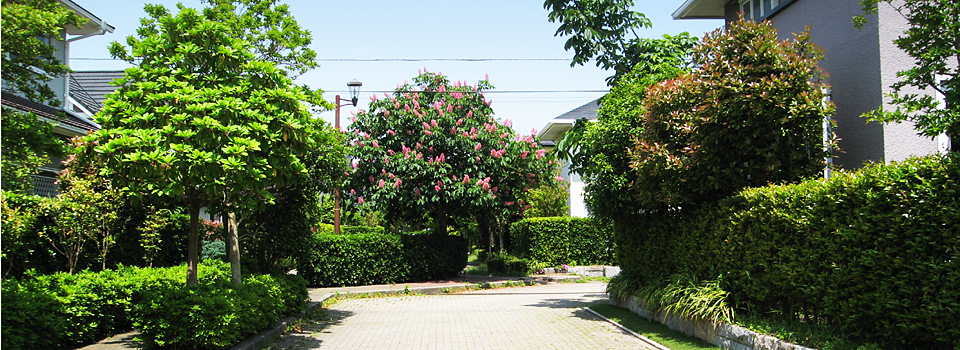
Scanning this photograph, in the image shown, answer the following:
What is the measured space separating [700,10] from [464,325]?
859cm

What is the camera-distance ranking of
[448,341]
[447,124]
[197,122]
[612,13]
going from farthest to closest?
[447,124] < [612,13] < [448,341] < [197,122]

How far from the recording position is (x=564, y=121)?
3008 centimetres

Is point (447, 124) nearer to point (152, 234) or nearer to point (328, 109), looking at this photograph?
point (328, 109)

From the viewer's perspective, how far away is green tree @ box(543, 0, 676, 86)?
1345 cm

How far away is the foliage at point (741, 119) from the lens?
8.45 meters

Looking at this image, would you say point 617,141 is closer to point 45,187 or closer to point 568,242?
point 45,187

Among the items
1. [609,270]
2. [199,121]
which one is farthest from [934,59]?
[609,270]

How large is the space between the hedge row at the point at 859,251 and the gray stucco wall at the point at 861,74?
8.55ft

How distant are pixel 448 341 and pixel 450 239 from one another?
10.7 meters

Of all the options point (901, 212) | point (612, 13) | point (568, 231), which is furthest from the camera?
point (568, 231)

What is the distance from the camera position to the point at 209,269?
11531mm

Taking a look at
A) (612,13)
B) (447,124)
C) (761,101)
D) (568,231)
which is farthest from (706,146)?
(568,231)

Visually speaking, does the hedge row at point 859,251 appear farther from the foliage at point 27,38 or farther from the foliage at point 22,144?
the foliage at point 27,38

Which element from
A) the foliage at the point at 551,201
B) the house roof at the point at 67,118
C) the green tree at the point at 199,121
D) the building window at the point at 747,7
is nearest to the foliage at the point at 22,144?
the green tree at the point at 199,121
